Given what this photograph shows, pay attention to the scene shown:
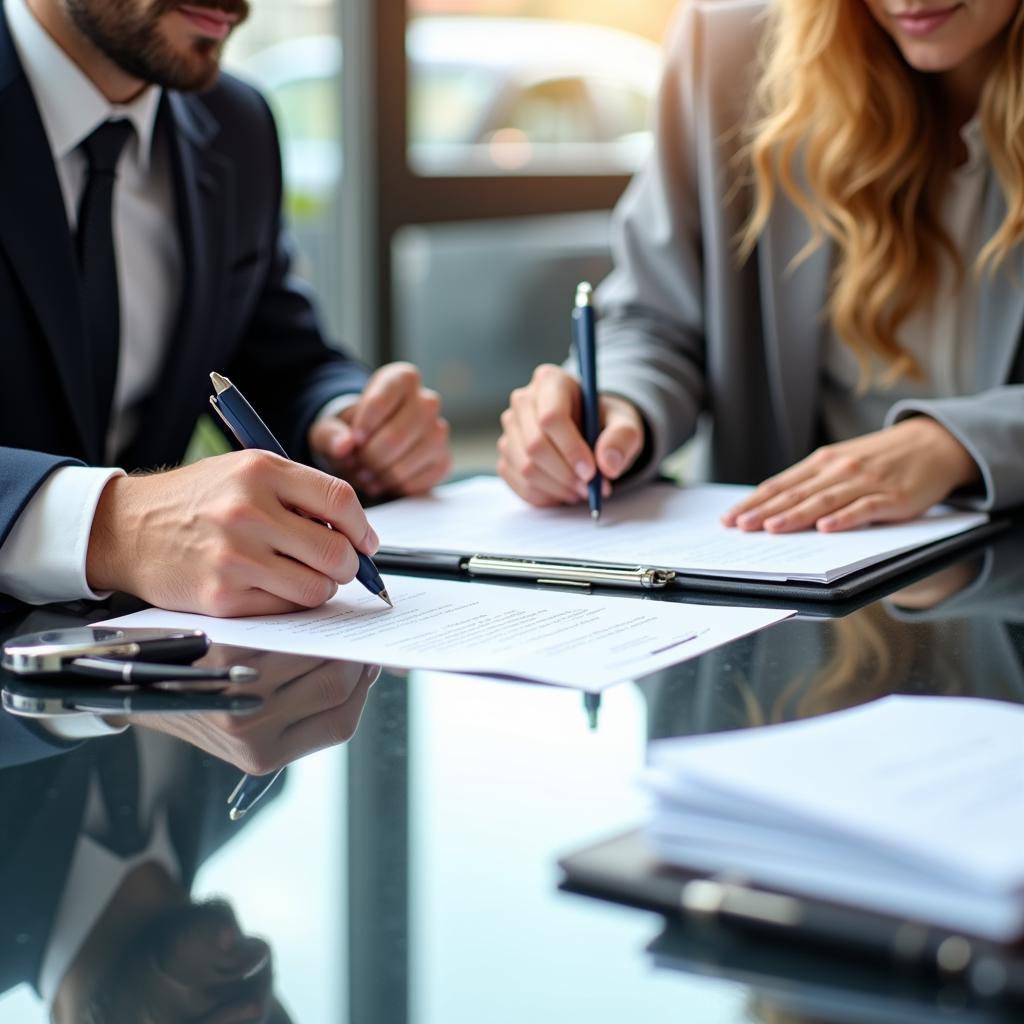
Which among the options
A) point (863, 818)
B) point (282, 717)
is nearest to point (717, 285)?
point (282, 717)

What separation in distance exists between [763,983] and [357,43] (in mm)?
3424

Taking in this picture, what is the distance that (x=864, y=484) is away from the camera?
48.7 inches

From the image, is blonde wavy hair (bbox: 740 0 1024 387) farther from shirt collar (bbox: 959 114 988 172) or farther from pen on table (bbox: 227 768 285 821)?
pen on table (bbox: 227 768 285 821)

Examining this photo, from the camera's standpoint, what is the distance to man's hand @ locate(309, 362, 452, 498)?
1.40 metres

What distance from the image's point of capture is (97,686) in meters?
0.84

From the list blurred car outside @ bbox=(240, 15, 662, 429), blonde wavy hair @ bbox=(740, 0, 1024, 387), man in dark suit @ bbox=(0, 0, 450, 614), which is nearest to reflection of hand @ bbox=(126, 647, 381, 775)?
man in dark suit @ bbox=(0, 0, 450, 614)

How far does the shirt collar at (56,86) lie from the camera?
147 cm

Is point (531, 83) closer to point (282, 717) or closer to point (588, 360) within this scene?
point (588, 360)

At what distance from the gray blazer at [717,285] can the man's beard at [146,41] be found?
53 cm

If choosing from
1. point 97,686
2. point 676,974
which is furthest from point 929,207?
point 676,974

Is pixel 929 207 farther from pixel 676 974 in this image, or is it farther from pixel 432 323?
pixel 432 323

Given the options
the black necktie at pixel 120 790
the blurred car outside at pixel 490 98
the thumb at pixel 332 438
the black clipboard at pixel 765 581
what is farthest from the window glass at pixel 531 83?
the black necktie at pixel 120 790

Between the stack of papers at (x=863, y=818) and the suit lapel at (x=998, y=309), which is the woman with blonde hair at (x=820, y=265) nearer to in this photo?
the suit lapel at (x=998, y=309)

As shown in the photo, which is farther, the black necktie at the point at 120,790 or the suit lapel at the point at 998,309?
the suit lapel at the point at 998,309
